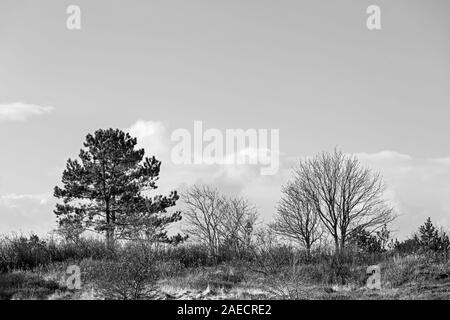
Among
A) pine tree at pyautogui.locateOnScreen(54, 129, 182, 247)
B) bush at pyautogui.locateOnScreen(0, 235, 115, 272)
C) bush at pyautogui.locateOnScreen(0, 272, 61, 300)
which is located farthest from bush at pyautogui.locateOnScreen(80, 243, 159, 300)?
pine tree at pyautogui.locateOnScreen(54, 129, 182, 247)

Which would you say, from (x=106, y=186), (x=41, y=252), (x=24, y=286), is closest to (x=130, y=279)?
(x=24, y=286)

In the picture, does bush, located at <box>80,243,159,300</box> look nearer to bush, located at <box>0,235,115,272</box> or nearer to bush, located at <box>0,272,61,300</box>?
bush, located at <box>0,272,61,300</box>

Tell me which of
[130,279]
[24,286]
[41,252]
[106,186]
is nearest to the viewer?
[130,279]

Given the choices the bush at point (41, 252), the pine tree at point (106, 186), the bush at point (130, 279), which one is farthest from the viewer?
the pine tree at point (106, 186)

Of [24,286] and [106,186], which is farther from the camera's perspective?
[106,186]

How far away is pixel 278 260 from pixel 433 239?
49.1 ft

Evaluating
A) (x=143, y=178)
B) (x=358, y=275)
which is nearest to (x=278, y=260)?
(x=358, y=275)

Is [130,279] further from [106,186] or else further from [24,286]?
[106,186]

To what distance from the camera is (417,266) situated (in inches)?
915

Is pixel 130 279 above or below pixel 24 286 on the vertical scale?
above

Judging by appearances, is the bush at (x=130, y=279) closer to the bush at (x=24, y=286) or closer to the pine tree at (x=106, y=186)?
the bush at (x=24, y=286)

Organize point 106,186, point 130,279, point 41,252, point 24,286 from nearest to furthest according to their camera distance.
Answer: point 130,279 → point 24,286 → point 41,252 → point 106,186

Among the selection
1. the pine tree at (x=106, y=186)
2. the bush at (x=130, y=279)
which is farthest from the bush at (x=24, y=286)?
the pine tree at (x=106, y=186)
